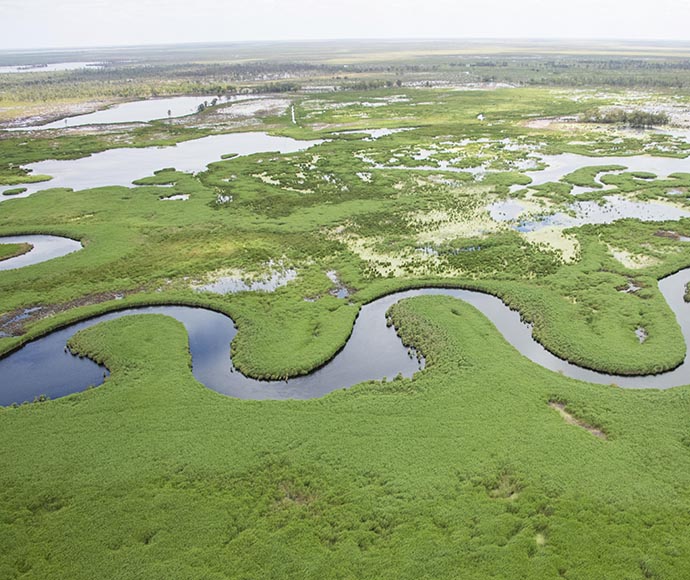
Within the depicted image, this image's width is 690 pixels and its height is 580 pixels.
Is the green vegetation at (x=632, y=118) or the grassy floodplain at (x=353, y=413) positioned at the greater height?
the green vegetation at (x=632, y=118)

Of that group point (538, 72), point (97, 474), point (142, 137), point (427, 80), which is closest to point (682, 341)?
point (97, 474)

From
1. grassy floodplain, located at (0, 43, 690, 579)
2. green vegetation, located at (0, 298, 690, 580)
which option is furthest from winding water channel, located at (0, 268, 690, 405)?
green vegetation, located at (0, 298, 690, 580)

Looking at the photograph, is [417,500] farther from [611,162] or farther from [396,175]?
[611,162]

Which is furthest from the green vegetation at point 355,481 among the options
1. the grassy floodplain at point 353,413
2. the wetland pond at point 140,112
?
the wetland pond at point 140,112

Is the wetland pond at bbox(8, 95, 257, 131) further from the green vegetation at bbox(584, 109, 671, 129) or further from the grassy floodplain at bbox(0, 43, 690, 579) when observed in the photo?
the green vegetation at bbox(584, 109, 671, 129)

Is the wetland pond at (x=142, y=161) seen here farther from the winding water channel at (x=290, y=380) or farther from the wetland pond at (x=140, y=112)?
the winding water channel at (x=290, y=380)

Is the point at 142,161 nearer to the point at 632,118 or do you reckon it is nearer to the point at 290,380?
the point at 290,380

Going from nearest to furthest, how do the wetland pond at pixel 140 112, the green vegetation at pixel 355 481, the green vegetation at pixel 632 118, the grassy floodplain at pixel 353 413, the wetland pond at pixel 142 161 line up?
the green vegetation at pixel 355 481 < the grassy floodplain at pixel 353 413 < the wetland pond at pixel 142 161 < the green vegetation at pixel 632 118 < the wetland pond at pixel 140 112

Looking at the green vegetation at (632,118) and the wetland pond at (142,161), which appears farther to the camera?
the green vegetation at (632,118)
